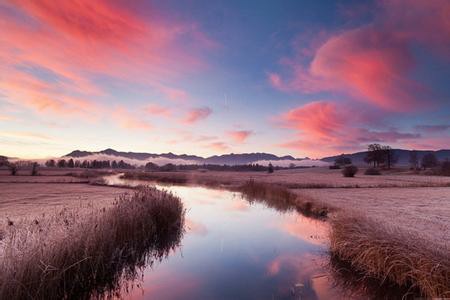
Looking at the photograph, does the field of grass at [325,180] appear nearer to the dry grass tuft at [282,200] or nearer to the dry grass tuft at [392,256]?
the dry grass tuft at [282,200]

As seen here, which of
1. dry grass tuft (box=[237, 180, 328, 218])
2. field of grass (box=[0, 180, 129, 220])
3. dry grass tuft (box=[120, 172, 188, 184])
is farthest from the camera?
dry grass tuft (box=[120, 172, 188, 184])

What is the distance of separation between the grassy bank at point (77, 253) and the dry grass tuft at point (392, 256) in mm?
8585

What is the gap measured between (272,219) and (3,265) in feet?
62.7

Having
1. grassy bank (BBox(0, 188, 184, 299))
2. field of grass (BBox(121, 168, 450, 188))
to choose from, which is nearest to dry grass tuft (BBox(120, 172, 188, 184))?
field of grass (BBox(121, 168, 450, 188))

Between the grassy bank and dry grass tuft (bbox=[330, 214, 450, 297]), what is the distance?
338 inches

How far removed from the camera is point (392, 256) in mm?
10289

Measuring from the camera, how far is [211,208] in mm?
29812

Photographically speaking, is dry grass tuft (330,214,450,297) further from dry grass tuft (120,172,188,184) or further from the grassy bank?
dry grass tuft (120,172,188,184)

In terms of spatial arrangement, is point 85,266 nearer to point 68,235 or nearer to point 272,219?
point 68,235

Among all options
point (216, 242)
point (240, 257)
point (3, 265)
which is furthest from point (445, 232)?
point (3, 265)

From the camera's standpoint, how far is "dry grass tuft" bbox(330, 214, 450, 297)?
860 cm

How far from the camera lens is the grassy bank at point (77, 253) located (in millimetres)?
7711

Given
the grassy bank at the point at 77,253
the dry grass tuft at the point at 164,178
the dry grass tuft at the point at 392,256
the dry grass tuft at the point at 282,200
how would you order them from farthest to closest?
the dry grass tuft at the point at 164,178 < the dry grass tuft at the point at 282,200 < the dry grass tuft at the point at 392,256 < the grassy bank at the point at 77,253

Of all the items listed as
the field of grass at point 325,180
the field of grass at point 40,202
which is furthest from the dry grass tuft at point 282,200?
the field of grass at point 40,202
